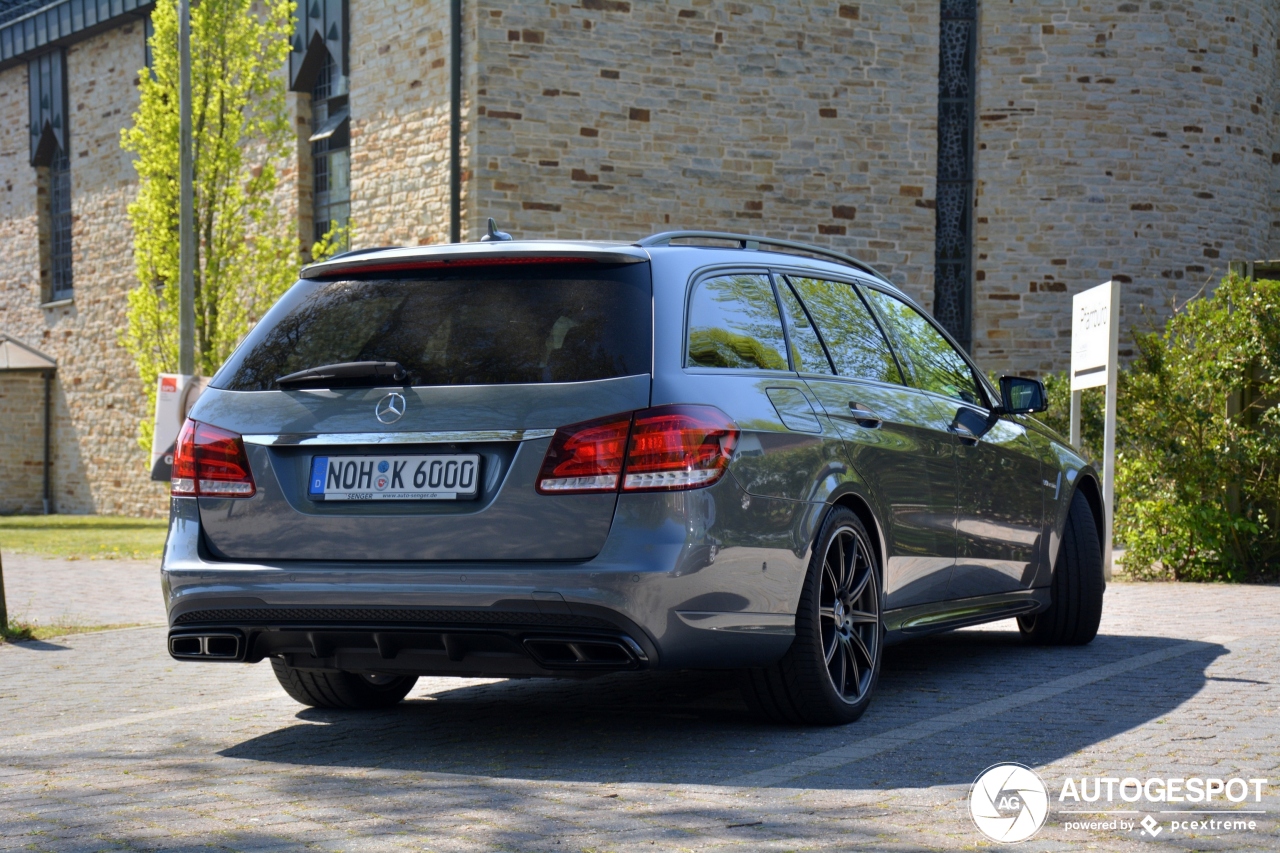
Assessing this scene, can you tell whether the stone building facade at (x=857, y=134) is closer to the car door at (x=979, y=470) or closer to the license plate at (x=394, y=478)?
the car door at (x=979, y=470)

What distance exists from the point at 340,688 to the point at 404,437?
1625 mm

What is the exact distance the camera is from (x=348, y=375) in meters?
4.88

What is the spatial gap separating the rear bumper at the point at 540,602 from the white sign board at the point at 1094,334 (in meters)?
7.22

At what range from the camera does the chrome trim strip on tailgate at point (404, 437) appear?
4.57m

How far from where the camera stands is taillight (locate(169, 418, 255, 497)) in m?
4.89

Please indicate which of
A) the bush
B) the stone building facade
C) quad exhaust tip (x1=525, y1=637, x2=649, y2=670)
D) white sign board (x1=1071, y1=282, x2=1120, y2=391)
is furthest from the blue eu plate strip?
the stone building facade

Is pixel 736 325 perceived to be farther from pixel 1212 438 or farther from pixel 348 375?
pixel 1212 438

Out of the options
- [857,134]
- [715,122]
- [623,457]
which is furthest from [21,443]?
[623,457]

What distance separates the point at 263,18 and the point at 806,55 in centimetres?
910

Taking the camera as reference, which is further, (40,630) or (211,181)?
(211,181)

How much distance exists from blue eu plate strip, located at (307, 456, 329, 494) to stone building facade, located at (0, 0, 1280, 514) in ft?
50.5

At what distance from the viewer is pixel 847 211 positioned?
2191 centimetres

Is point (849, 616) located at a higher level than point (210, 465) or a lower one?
lower

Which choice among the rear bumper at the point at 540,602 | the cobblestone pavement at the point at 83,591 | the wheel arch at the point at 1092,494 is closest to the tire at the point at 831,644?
the rear bumper at the point at 540,602
